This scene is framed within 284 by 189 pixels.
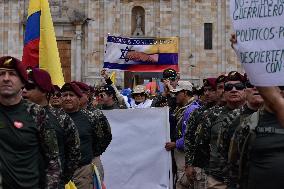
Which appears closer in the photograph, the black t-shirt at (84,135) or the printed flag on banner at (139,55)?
the black t-shirt at (84,135)

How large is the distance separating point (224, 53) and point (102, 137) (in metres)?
23.8

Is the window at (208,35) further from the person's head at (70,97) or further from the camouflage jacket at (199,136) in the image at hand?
the person's head at (70,97)

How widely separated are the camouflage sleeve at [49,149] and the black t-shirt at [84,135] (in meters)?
2.57

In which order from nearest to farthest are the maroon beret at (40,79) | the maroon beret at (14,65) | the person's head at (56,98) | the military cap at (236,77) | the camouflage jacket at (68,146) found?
the maroon beret at (14,65) → the maroon beret at (40,79) → the camouflage jacket at (68,146) → the military cap at (236,77) → the person's head at (56,98)

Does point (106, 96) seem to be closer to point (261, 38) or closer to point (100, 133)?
point (100, 133)

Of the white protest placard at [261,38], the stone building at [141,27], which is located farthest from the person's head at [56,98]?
the stone building at [141,27]

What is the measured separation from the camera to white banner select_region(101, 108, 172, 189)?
11023mm

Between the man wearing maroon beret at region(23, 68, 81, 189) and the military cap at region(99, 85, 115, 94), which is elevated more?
the military cap at region(99, 85, 115, 94)

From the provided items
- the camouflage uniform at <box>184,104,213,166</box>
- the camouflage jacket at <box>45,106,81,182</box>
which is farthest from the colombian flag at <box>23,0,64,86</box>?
the camouflage jacket at <box>45,106,81,182</box>

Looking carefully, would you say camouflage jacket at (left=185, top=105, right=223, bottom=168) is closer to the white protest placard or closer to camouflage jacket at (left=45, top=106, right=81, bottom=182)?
camouflage jacket at (left=45, top=106, right=81, bottom=182)

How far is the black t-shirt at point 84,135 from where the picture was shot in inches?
330

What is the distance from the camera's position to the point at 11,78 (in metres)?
5.59

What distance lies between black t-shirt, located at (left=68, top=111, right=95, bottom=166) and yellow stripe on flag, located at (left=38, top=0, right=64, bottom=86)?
29.1 inches

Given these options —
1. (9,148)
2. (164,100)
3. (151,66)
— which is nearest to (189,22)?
(151,66)
